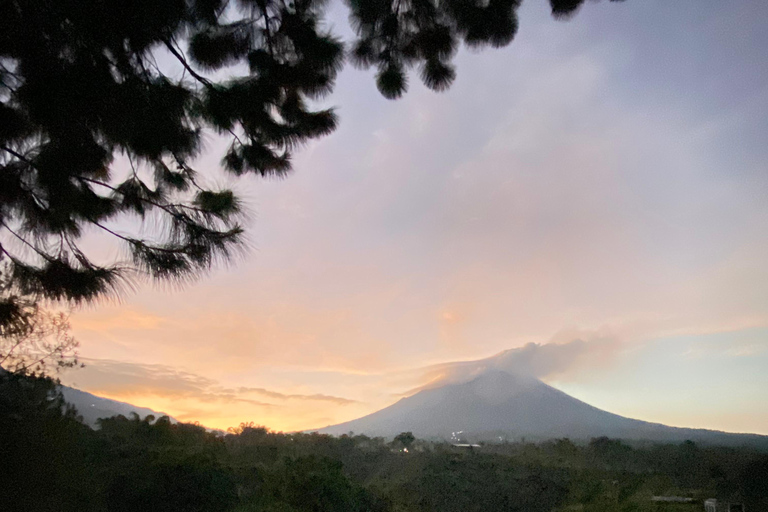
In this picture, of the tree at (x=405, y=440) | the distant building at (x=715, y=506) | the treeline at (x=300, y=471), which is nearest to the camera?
the treeline at (x=300, y=471)

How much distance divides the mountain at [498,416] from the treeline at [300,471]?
16.6m

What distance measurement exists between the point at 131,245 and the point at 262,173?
3.09ft

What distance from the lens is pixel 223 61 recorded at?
244cm

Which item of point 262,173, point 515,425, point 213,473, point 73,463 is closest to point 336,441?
point 213,473

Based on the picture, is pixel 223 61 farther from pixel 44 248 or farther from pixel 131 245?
pixel 44 248

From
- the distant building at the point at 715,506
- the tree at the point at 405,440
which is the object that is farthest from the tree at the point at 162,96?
the tree at the point at 405,440

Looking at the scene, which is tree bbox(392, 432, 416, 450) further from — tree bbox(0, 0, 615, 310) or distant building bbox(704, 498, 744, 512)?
tree bbox(0, 0, 615, 310)

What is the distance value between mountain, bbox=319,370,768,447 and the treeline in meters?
16.6

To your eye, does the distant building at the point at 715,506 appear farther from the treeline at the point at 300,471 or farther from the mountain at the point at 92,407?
the mountain at the point at 92,407

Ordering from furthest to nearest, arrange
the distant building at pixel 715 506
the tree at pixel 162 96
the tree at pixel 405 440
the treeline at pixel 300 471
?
the tree at pixel 405 440
the distant building at pixel 715 506
the treeline at pixel 300 471
the tree at pixel 162 96

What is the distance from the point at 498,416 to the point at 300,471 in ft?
199

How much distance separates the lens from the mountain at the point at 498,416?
47.5m

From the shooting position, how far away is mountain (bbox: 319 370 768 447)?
156 ft

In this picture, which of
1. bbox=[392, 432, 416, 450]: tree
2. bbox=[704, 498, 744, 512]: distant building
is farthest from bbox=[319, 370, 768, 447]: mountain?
bbox=[704, 498, 744, 512]: distant building
